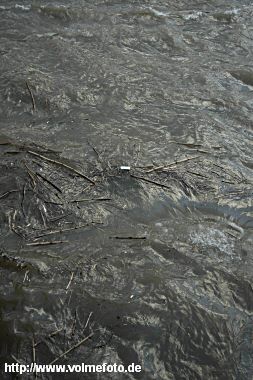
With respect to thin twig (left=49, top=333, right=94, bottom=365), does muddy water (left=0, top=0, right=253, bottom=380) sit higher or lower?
higher

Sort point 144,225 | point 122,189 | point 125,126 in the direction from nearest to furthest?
point 144,225 < point 122,189 < point 125,126

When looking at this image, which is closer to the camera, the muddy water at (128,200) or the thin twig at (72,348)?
the thin twig at (72,348)

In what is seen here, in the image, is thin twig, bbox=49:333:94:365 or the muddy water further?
the muddy water

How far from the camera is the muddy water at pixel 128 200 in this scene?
10.1 feet

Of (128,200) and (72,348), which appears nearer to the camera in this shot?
(72,348)

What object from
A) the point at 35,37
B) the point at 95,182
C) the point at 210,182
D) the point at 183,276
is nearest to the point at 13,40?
the point at 35,37

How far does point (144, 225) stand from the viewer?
13.0ft

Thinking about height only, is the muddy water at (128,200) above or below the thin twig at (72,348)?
above

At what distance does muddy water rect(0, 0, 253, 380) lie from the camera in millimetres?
3068

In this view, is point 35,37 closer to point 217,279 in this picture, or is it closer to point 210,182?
point 210,182

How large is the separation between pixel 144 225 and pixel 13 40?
14.7ft

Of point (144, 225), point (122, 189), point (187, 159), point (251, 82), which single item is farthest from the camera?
point (251, 82)

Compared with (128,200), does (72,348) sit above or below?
below

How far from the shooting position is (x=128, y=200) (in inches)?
165
